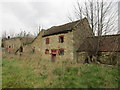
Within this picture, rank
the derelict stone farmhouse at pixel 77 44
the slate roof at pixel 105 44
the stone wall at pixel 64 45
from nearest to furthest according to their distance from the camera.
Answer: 1. the slate roof at pixel 105 44
2. the derelict stone farmhouse at pixel 77 44
3. the stone wall at pixel 64 45

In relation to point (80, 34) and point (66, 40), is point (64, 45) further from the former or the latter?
point (80, 34)

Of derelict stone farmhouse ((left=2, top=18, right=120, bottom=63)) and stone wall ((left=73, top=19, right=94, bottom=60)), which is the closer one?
derelict stone farmhouse ((left=2, top=18, right=120, bottom=63))

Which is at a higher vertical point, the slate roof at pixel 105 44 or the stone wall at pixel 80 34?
the stone wall at pixel 80 34

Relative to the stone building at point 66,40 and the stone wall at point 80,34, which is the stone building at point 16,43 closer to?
the stone building at point 66,40

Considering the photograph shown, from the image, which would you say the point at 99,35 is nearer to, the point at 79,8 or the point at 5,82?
the point at 79,8

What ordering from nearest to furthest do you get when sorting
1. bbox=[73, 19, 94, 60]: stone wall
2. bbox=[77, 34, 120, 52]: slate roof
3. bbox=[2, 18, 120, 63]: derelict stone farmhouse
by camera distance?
bbox=[77, 34, 120, 52]: slate roof → bbox=[2, 18, 120, 63]: derelict stone farmhouse → bbox=[73, 19, 94, 60]: stone wall

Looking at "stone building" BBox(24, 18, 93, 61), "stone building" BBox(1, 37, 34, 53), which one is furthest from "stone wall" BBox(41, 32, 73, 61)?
"stone building" BBox(1, 37, 34, 53)

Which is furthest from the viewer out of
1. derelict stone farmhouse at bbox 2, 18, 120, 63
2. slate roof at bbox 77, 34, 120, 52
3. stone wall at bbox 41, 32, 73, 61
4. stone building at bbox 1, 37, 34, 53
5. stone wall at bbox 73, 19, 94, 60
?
stone building at bbox 1, 37, 34, 53

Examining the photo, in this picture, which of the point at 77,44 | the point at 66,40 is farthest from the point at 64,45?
the point at 77,44

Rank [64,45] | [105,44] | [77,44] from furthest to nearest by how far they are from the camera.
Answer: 1. [64,45]
2. [77,44]
3. [105,44]

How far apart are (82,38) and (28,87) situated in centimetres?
1437

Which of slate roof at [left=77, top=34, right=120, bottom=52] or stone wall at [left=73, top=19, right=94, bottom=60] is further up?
stone wall at [left=73, top=19, right=94, bottom=60]

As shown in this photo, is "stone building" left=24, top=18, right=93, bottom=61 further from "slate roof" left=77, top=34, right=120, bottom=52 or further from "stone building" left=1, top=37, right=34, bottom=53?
"stone building" left=1, top=37, right=34, bottom=53

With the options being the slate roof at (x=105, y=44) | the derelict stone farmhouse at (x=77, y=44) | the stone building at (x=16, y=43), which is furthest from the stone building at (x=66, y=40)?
the stone building at (x=16, y=43)
